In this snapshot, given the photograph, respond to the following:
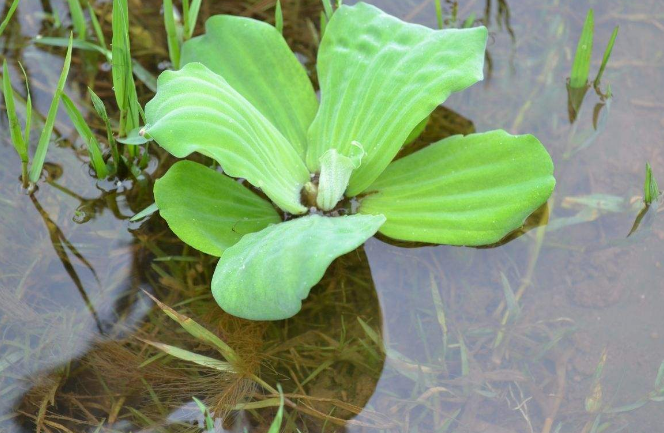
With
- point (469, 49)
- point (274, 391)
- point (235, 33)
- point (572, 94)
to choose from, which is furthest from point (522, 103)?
point (274, 391)

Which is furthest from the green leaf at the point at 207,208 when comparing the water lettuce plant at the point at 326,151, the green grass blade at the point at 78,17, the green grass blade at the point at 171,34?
the green grass blade at the point at 78,17

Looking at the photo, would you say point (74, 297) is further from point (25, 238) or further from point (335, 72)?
point (335, 72)

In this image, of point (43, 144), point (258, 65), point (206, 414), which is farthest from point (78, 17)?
point (206, 414)

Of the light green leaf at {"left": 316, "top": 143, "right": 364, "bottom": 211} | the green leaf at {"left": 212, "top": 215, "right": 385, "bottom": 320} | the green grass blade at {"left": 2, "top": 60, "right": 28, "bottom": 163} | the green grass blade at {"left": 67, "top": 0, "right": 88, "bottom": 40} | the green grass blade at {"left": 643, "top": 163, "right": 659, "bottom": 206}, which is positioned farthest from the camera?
the green grass blade at {"left": 67, "top": 0, "right": 88, "bottom": 40}

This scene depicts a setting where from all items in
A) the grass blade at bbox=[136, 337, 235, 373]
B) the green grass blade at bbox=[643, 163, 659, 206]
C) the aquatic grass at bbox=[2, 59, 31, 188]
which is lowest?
the grass blade at bbox=[136, 337, 235, 373]

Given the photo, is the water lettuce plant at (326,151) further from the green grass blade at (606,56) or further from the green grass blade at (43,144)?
the green grass blade at (606,56)

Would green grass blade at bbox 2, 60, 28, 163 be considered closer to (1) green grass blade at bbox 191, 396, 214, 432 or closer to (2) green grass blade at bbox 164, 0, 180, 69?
(2) green grass blade at bbox 164, 0, 180, 69

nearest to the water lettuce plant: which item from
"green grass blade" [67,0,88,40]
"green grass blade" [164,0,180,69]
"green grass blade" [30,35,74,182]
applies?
"green grass blade" [164,0,180,69]
